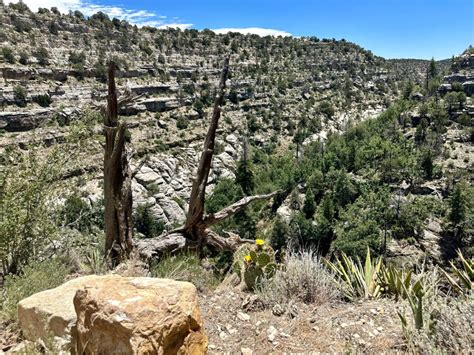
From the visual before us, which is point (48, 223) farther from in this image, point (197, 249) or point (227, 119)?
point (227, 119)

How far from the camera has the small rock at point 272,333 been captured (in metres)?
3.09

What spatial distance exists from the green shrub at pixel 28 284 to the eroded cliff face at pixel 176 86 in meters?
29.5

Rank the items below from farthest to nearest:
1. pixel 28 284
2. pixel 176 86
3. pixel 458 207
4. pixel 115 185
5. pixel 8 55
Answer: pixel 176 86 → pixel 8 55 → pixel 458 207 → pixel 115 185 → pixel 28 284

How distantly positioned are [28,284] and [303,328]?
2.65 m

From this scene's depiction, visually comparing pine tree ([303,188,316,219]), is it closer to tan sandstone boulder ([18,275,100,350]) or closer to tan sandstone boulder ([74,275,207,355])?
tan sandstone boulder ([18,275,100,350])

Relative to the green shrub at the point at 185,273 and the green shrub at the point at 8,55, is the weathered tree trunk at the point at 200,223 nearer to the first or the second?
the green shrub at the point at 185,273

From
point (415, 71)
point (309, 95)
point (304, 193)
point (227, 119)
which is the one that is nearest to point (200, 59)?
point (227, 119)

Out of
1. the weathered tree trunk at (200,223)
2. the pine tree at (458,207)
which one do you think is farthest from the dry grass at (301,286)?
the pine tree at (458,207)

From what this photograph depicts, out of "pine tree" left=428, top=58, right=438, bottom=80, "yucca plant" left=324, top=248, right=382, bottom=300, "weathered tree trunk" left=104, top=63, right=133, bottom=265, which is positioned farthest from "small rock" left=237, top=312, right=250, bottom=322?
"pine tree" left=428, top=58, right=438, bottom=80

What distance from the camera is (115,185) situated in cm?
547

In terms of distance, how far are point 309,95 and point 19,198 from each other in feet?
323

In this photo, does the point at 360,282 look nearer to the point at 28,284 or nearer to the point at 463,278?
the point at 463,278

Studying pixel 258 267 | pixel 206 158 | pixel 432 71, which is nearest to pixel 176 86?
pixel 432 71

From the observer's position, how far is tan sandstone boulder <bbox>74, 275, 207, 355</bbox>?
2.12 m
